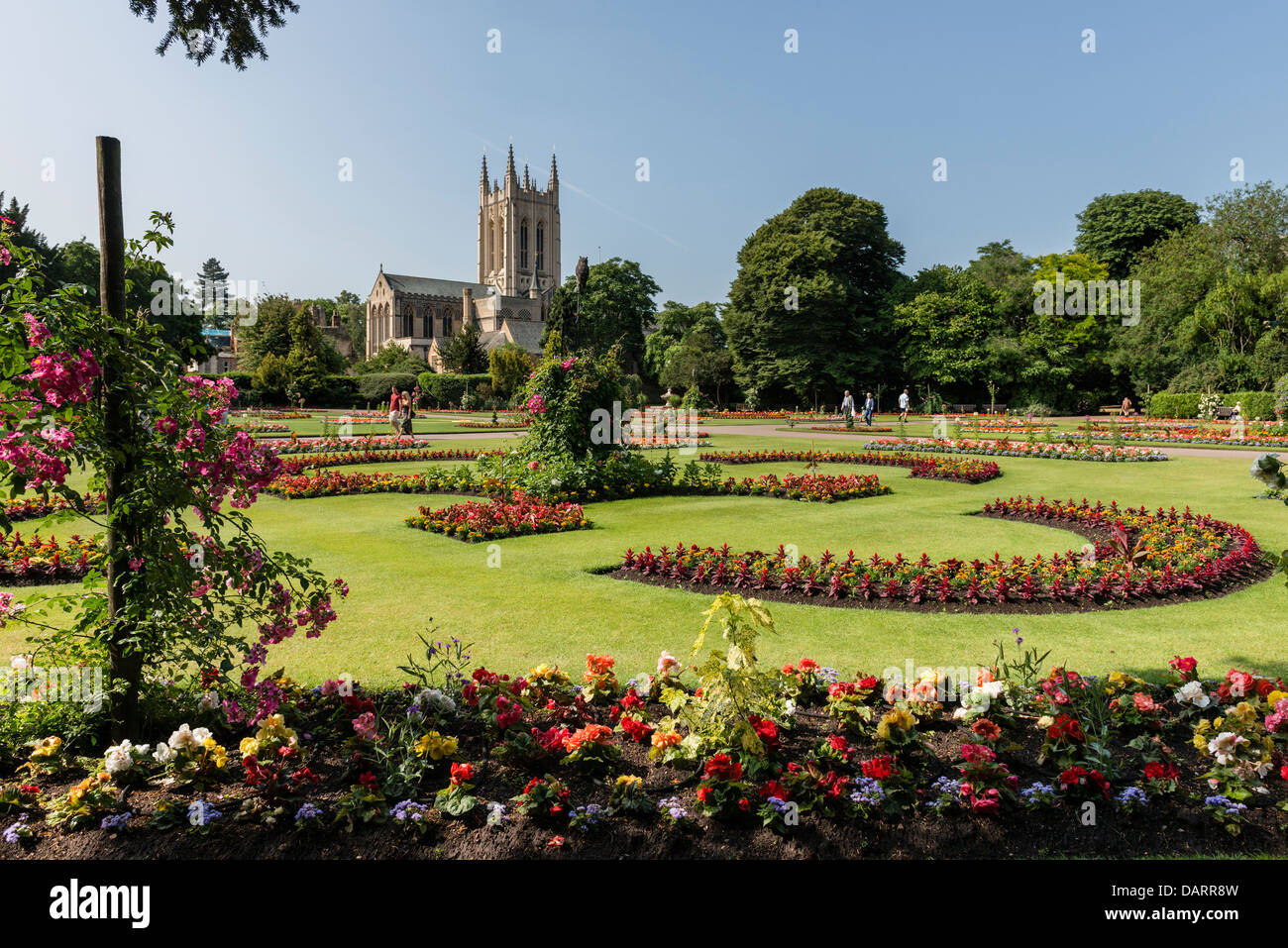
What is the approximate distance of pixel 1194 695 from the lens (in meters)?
3.93

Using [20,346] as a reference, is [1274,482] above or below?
below

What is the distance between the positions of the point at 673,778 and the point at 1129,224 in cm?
6055

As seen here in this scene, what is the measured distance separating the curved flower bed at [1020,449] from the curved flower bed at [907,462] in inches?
107

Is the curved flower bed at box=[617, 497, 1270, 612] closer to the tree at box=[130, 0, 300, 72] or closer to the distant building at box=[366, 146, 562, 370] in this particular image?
the tree at box=[130, 0, 300, 72]

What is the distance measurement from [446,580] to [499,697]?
11.5 feet

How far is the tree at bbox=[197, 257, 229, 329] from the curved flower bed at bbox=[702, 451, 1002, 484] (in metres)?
40.2

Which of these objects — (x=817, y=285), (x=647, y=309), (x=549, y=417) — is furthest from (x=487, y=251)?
(x=549, y=417)

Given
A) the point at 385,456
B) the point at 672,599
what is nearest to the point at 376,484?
the point at 385,456

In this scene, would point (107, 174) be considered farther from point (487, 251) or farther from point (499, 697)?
point (487, 251)

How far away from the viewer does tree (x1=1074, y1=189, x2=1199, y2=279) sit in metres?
51.0

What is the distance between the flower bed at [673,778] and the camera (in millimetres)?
2986

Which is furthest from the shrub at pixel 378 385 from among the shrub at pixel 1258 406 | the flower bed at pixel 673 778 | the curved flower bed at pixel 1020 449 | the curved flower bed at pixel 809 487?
the flower bed at pixel 673 778
